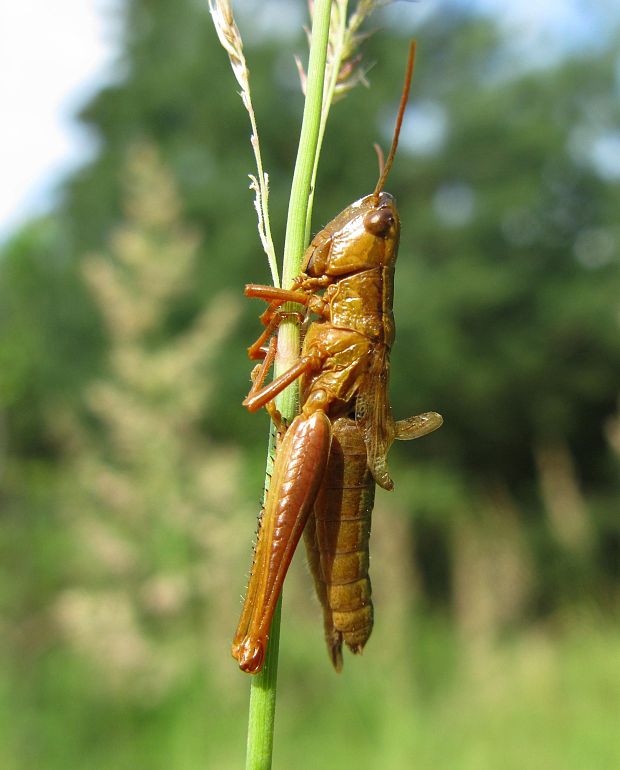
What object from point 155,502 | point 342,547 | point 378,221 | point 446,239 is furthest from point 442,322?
point 342,547

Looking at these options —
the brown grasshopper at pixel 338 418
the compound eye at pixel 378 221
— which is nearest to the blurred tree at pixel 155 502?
the brown grasshopper at pixel 338 418

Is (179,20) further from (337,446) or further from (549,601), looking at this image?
(337,446)

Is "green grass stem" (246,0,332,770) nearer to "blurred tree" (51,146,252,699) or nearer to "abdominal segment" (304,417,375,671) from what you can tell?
"abdominal segment" (304,417,375,671)

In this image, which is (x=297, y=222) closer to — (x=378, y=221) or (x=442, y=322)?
(x=378, y=221)

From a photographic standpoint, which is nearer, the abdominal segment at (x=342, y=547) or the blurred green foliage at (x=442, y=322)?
the abdominal segment at (x=342, y=547)

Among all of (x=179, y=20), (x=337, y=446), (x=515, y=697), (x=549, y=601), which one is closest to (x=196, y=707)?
(x=337, y=446)

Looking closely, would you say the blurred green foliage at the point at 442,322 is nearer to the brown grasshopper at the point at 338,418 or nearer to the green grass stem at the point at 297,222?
the brown grasshopper at the point at 338,418

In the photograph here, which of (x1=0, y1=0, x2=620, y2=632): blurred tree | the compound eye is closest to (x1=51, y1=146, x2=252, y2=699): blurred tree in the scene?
the compound eye

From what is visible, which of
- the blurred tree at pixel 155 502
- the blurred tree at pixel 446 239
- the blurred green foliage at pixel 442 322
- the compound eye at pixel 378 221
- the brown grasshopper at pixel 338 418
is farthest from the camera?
the blurred tree at pixel 446 239
